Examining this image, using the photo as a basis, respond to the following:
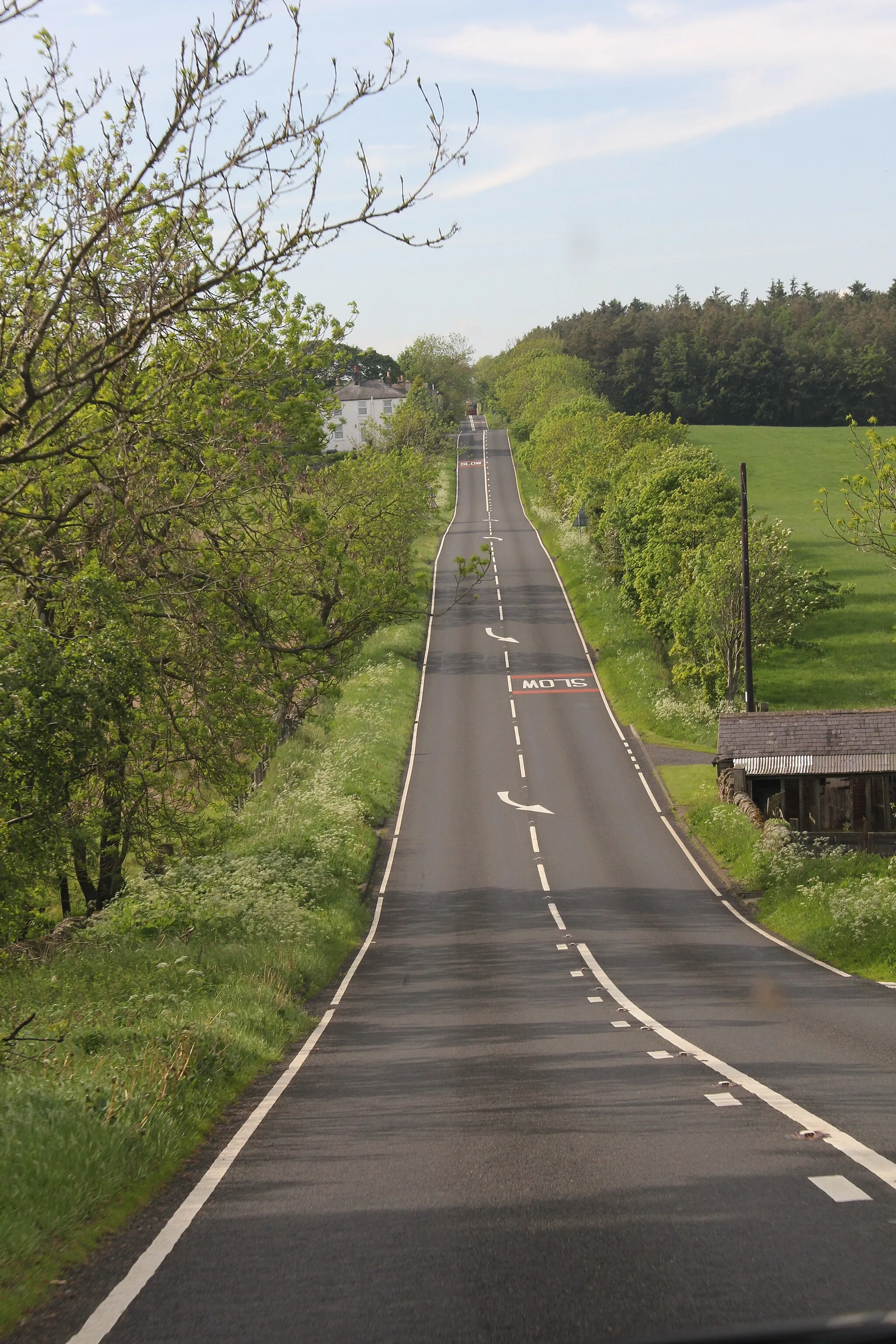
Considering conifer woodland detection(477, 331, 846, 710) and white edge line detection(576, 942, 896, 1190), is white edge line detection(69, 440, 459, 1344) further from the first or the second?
conifer woodland detection(477, 331, 846, 710)

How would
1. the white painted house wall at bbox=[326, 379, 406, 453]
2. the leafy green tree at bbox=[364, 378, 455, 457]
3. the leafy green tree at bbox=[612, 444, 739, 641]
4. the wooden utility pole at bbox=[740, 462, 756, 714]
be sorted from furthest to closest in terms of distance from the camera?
the white painted house wall at bbox=[326, 379, 406, 453] < the leafy green tree at bbox=[364, 378, 455, 457] < the leafy green tree at bbox=[612, 444, 739, 641] < the wooden utility pole at bbox=[740, 462, 756, 714]

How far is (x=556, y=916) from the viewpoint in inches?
1044

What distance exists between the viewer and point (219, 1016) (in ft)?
42.6

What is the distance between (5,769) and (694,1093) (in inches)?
337

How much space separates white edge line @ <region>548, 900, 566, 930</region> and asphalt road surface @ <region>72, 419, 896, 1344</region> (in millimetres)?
1340

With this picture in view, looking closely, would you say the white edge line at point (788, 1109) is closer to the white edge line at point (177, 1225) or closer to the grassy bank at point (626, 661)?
the white edge line at point (177, 1225)

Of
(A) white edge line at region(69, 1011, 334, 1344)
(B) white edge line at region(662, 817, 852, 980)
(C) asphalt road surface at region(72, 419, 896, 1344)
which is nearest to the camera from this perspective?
(C) asphalt road surface at region(72, 419, 896, 1344)

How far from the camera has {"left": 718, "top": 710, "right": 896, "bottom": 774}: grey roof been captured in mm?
33844

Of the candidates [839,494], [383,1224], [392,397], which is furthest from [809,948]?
[392,397]

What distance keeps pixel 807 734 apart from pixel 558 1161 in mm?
28886

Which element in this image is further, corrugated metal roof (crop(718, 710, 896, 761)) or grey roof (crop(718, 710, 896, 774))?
corrugated metal roof (crop(718, 710, 896, 761))

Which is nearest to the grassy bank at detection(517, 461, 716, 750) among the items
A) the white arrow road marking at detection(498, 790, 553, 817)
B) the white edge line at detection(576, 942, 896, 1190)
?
the white arrow road marking at detection(498, 790, 553, 817)

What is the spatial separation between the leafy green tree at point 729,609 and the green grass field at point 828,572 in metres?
3.60

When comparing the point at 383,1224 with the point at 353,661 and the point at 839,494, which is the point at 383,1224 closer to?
the point at 353,661
